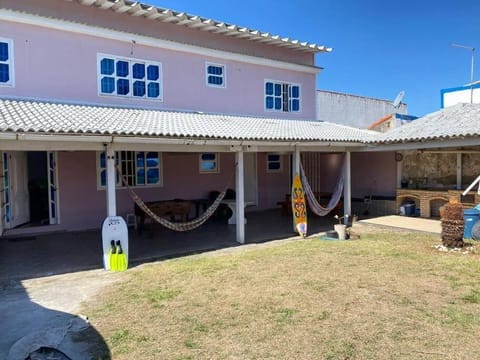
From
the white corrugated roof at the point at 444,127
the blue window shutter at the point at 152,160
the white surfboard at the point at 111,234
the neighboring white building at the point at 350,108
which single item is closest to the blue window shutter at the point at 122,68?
the blue window shutter at the point at 152,160

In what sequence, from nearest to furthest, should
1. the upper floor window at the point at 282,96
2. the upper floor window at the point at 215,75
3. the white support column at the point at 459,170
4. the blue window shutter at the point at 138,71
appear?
the blue window shutter at the point at 138,71, the white support column at the point at 459,170, the upper floor window at the point at 215,75, the upper floor window at the point at 282,96

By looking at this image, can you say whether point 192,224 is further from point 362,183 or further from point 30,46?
point 362,183

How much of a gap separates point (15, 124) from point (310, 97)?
11.9 meters

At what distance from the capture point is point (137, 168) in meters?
13.3

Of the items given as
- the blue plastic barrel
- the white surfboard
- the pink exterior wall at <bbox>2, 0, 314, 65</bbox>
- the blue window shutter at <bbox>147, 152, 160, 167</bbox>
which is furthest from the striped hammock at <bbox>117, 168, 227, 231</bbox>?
the blue plastic barrel

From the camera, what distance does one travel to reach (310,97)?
54.4 ft

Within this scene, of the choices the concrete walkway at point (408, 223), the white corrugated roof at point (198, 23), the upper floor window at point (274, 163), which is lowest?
the concrete walkway at point (408, 223)

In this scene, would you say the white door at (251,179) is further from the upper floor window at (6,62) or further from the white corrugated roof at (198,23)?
the upper floor window at (6,62)

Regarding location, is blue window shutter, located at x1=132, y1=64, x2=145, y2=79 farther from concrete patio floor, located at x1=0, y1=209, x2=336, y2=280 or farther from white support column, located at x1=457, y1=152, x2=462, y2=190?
white support column, located at x1=457, y1=152, x2=462, y2=190

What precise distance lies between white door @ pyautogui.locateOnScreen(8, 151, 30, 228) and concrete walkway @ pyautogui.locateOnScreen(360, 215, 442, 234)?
10900mm

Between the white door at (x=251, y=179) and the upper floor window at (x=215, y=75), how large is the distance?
3572 mm

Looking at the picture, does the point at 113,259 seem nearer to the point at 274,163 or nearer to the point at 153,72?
the point at 153,72

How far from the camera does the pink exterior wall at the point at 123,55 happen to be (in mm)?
10484

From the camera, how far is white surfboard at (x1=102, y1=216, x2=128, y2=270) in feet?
26.2
